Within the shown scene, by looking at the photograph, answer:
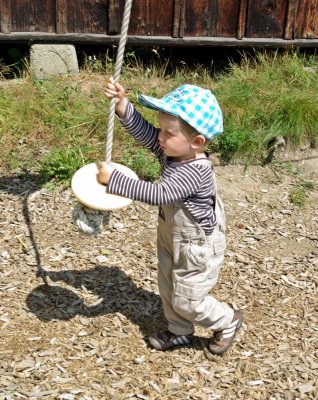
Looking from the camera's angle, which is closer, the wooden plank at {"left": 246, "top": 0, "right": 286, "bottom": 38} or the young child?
the young child

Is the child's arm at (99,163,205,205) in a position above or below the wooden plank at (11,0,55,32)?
below

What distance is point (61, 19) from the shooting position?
6.46m

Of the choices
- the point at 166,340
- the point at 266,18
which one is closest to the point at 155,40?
the point at 266,18

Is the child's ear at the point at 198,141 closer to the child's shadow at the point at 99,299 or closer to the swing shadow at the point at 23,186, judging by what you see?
the child's shadow at the point at 99,299

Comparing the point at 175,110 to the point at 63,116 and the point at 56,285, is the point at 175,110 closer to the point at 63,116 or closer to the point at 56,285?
the point at 56,285

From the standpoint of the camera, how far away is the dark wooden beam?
686 cm

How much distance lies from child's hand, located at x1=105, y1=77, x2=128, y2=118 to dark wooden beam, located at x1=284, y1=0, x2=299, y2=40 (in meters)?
3.95

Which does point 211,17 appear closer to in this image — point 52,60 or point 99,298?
point 52,60

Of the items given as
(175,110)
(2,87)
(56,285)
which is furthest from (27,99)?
(175,110)

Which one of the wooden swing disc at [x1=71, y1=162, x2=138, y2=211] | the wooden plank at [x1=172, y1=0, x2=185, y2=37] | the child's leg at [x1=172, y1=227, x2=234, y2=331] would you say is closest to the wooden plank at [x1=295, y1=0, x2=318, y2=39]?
the wooden plank at [x1=172, y1=0, x2=185, y2=37]

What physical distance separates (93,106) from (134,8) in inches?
46.7

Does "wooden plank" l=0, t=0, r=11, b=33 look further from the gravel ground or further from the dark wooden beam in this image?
the dark wooden beam

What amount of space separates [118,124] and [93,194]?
264cm

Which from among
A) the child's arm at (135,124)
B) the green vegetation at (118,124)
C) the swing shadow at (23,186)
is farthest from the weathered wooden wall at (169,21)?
A: the child's arm at (135,124)
